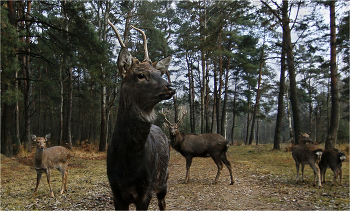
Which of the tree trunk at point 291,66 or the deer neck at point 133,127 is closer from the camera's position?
the deer neck at point 133,127

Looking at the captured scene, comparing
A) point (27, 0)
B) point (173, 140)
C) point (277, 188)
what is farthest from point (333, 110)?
point (27, 0)

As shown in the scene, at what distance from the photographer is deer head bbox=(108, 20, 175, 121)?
243cm

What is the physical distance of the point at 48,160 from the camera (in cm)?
666

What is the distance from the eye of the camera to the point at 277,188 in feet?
23.7

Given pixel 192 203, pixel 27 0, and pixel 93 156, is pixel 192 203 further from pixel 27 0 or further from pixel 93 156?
pixel 27 0

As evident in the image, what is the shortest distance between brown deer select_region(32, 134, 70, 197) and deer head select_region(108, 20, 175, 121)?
5242 mm

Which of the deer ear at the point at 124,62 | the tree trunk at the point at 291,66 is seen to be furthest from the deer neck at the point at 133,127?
the tree trunk at the point at 291,66

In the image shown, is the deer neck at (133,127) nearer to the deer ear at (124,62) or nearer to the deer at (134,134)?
the deer at (134,134)

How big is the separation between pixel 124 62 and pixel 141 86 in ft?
1.18

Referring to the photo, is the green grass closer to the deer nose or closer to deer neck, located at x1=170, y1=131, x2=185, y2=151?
deer neck, located at x1=170, y1=131, x2=185, y2=151

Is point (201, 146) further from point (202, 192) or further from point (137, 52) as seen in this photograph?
point (137, 52)

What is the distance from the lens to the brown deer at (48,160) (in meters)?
6.48

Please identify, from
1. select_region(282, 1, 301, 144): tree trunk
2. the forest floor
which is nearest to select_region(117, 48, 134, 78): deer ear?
the forest floor

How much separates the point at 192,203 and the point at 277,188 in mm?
2983
